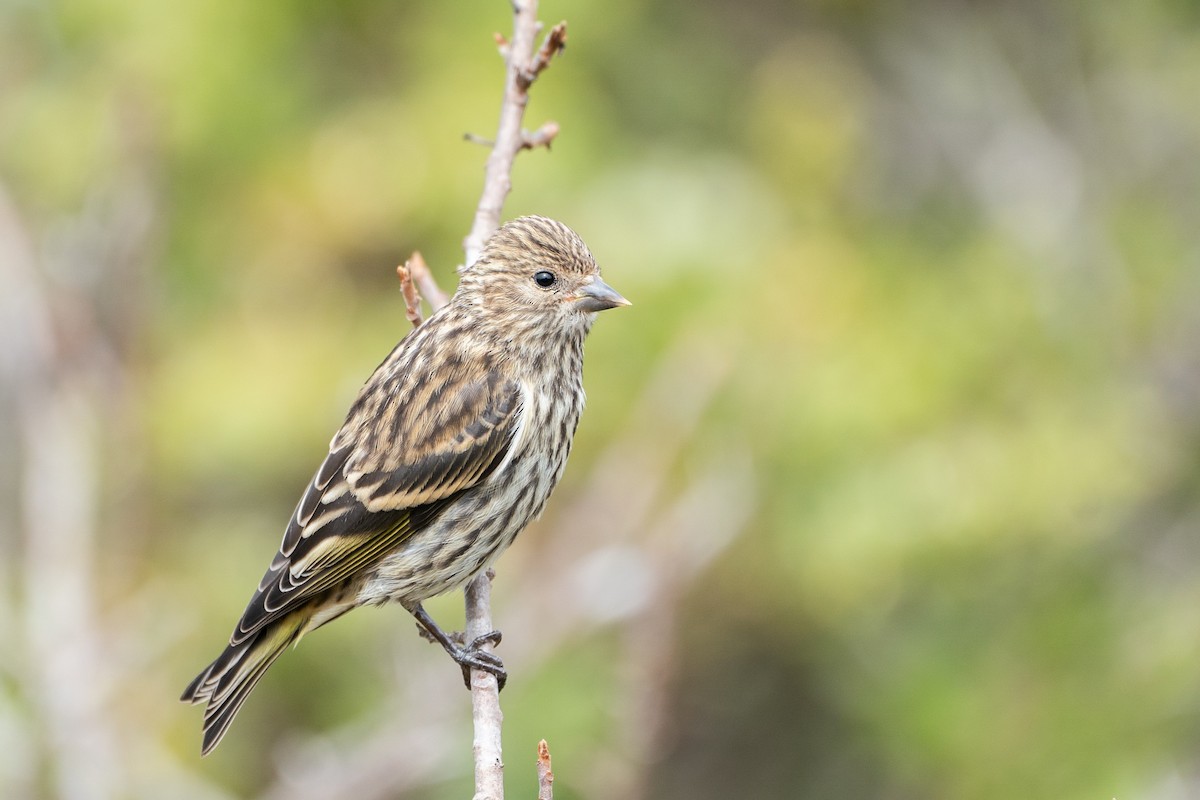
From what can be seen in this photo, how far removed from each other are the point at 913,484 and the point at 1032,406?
28.9 inches

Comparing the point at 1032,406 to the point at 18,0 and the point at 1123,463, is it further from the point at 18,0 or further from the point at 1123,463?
the point at 18,0

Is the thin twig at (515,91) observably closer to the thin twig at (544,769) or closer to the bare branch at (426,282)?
the bare branch at (426,282)

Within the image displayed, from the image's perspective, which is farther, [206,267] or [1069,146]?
[1069,146]

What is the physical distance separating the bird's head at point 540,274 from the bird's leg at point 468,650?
0.90 meters

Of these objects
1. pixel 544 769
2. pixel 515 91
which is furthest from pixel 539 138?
pixel 544 769

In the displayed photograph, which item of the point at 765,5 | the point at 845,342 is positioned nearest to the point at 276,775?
the point at 845,342

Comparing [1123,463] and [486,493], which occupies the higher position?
[1123,463]

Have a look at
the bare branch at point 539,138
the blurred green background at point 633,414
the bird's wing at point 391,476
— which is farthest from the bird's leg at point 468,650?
the bare branch at point 539,138

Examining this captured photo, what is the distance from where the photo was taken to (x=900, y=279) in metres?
7.06

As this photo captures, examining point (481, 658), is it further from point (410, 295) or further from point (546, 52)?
point (546, 52)

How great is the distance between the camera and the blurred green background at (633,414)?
567 cm

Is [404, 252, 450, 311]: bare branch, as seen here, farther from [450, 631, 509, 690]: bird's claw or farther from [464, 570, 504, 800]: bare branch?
[450, 631, 509, 690]: bird's claw

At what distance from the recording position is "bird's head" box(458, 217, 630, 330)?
4.68 metres

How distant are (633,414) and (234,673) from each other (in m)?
2.04
